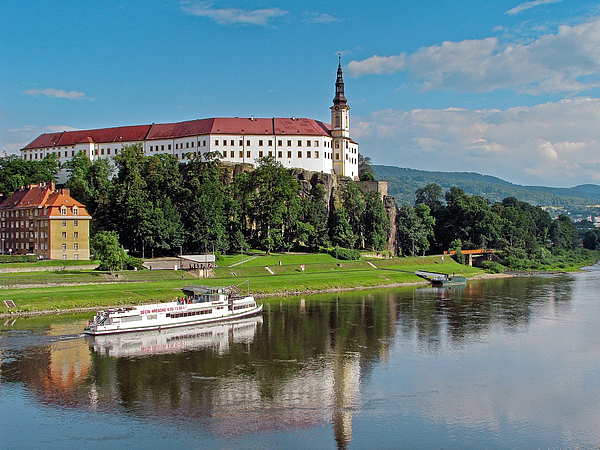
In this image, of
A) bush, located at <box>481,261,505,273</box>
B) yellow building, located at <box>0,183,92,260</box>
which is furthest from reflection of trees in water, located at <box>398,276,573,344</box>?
yellow building, located at <box>0,183,92,260</box>

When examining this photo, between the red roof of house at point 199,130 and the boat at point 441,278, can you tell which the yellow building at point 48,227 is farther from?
the boat at point 441,278

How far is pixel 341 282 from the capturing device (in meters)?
85.5

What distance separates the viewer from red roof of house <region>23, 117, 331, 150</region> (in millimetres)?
119000

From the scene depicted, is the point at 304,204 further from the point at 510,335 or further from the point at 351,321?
the point at 510,335

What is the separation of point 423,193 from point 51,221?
99.4 metres

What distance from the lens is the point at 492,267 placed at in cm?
11681

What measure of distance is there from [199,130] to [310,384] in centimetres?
8918

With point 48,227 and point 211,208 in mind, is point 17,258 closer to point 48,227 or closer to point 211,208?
point 48,227

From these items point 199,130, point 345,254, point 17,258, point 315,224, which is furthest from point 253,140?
point 17,258

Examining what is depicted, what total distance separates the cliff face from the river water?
52.5 metres

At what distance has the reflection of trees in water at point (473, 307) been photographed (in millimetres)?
55438

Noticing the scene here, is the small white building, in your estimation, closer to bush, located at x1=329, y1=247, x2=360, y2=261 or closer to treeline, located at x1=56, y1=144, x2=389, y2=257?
treeline, located at x1=56, y1=144, x2=389, y2=257

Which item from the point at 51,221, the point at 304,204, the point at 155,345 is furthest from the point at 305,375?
the point at 304,204

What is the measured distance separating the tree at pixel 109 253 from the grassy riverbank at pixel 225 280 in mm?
1987
